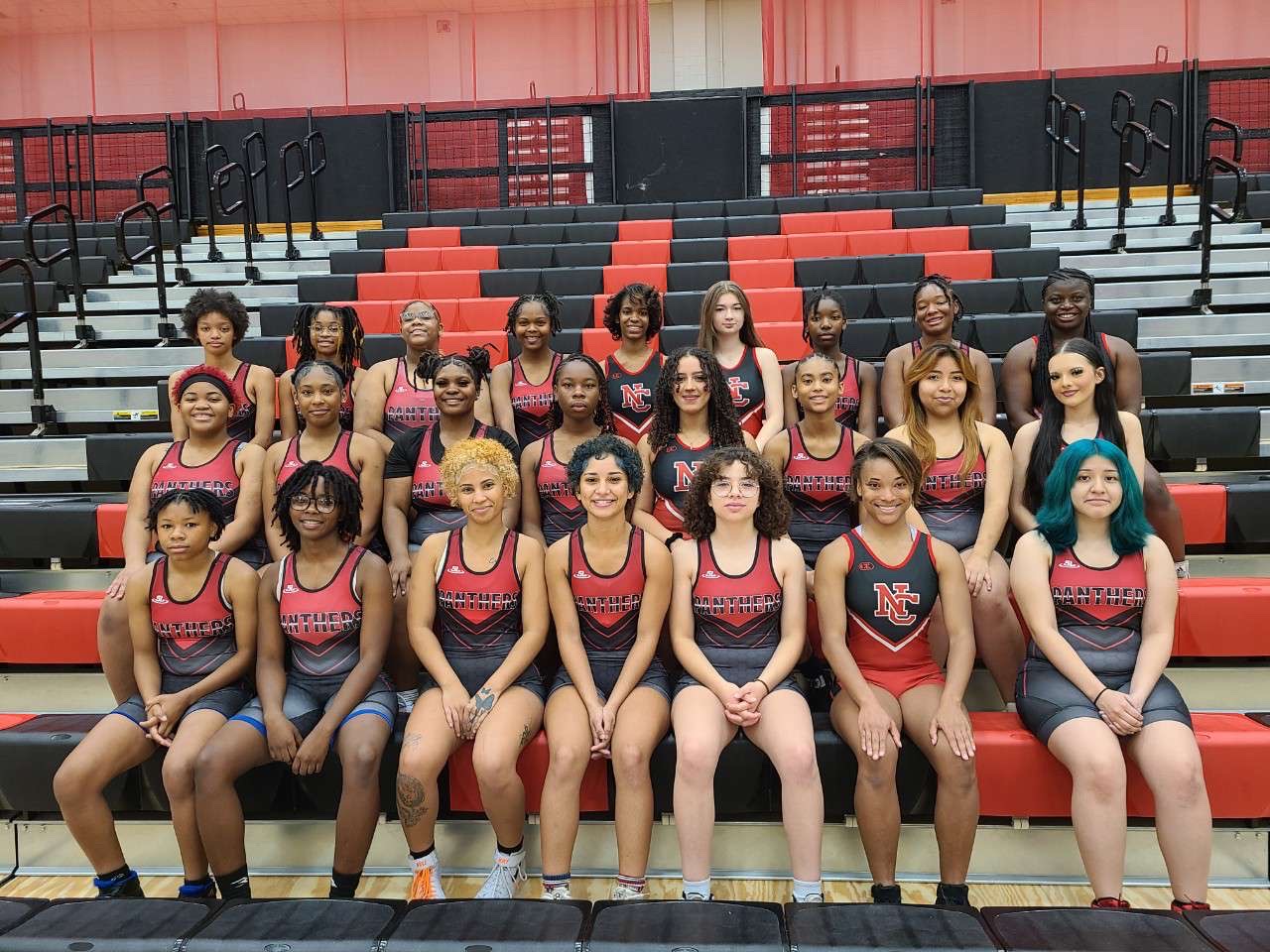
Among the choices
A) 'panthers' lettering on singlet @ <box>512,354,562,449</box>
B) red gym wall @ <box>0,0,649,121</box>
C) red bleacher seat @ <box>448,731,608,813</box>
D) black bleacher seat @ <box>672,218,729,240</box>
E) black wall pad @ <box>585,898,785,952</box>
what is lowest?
red bleacher seat @ <box>448,731,608,813</box>

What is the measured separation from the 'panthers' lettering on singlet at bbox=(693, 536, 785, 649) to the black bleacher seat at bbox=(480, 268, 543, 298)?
3165 mm

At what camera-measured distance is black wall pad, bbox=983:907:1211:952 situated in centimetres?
147

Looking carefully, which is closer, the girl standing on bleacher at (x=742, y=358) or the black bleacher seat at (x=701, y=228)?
the girl standing on bleacher at (x=742, y=358)

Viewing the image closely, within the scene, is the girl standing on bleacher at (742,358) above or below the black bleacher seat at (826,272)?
below

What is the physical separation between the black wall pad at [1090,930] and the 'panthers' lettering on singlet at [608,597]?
1120mm

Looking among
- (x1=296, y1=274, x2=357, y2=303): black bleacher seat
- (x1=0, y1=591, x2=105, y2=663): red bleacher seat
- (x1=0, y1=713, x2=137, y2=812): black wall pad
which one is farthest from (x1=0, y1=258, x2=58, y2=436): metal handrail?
(x1=0, y1=713, x2=137, y2=812): black wall pad

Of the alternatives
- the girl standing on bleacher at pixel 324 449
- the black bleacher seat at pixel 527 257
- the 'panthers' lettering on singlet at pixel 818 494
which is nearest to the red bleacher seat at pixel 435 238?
the black bleacher seat at pixel 527 257

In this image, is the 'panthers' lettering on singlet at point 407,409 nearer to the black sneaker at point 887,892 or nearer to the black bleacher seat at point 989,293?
the black sneaker at point 887,892

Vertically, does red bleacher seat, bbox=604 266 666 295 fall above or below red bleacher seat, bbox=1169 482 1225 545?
above

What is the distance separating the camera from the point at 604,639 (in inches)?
99.5

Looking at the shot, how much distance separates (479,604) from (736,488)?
70 cm

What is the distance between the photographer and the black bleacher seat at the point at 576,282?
17.3 ft

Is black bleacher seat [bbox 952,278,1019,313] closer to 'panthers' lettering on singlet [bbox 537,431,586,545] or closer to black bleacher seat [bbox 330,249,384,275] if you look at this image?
'panthers' lettering on singlet [bbox 537,431,586,545]

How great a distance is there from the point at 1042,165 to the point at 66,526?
635cm
